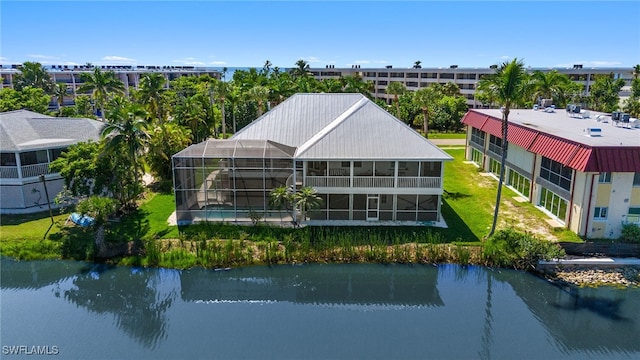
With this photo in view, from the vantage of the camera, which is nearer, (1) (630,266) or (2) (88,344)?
(2) (88,344)

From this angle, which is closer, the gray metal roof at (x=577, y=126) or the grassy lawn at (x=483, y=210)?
the gray metal roof at (x=577, y=126)

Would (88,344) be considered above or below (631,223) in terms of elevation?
below

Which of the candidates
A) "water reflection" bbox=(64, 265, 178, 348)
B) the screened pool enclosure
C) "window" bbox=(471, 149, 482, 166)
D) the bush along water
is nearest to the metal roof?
"window" bbox=(471, 149, 482, 166)

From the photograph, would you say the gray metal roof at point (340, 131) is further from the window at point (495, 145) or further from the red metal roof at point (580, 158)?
the window at point (495, 145)

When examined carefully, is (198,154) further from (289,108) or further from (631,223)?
(631,223)

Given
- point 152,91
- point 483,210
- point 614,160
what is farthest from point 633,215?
point 152,91

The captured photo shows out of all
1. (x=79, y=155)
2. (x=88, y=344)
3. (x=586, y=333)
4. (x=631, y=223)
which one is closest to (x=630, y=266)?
(x=631, y=223)

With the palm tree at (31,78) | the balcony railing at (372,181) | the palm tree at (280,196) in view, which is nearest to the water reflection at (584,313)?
the balcony railing at (372,181)
